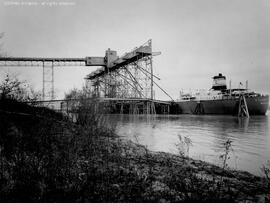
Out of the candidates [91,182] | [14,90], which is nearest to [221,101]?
[14,90]

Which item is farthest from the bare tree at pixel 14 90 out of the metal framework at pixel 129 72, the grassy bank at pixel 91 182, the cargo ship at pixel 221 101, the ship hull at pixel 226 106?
the ship hull at pixel 226 106

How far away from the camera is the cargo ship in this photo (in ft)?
127

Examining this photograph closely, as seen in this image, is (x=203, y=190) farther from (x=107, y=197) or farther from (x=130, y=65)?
(x=130, y=65)

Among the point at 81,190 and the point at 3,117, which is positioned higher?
the point at 3,117

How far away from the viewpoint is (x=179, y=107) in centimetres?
5491

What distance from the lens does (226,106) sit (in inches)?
1620

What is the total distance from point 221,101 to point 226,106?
52.1 inches

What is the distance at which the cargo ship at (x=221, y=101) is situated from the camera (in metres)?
38.7

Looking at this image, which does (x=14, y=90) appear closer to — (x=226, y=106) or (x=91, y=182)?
(x=91, y=182)

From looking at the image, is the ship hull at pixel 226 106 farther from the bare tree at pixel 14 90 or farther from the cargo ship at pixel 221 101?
the bare tree at pixel 14 90

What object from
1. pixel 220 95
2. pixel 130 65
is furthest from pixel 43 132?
pixel 220 95

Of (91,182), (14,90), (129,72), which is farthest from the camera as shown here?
(129,72)

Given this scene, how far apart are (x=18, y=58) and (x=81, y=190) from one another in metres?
36.4

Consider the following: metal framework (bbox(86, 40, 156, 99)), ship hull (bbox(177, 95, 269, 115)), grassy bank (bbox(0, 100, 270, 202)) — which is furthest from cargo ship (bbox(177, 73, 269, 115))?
grassy bank (bbox(0, 100, 270, 202))
